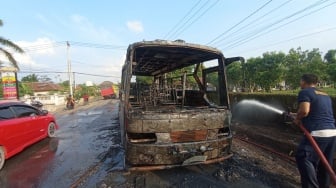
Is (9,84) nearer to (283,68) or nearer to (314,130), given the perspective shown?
(314,130)

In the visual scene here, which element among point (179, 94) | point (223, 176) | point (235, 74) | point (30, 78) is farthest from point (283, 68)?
point (30, 78)

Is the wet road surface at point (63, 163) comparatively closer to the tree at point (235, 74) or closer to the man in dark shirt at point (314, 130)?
the man in dark shirt at point (314, 130)

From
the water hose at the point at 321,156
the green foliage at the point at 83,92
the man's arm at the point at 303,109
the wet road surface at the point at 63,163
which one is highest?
the green foliage at the point at 83,92

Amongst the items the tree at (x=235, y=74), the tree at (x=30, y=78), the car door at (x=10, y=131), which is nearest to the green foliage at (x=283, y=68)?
the tree at (x=235, y=74)

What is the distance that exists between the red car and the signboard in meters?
11.2

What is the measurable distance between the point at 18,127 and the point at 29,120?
765mm

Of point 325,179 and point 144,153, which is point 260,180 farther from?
point 144,153

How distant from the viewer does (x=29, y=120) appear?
23.6 feet

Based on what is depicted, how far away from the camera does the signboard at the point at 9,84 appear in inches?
675

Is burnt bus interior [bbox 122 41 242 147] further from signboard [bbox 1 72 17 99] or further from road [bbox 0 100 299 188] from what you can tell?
signboard [bbox 1 72 17 99]

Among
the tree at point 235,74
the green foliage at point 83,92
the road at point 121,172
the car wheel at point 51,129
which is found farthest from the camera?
the tree at point 235,74

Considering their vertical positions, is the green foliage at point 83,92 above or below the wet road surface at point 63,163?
above

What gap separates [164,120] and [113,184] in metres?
1.48

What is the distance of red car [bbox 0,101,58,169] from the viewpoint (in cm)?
584
